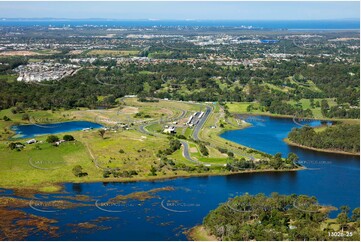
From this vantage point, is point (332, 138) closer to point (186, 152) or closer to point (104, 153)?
point (186, 152)

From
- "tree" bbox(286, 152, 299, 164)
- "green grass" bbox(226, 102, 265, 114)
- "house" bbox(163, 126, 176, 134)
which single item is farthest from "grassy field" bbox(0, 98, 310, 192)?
"green grass" bbox(226, 102, 265, 114)

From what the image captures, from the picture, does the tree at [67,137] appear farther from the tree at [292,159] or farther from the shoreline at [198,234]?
the shoreline at [198,234]

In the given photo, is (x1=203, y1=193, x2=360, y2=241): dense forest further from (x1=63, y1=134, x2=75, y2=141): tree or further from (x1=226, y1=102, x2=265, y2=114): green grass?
(x1=226, y1=102, x2=265, y2=114): green grass

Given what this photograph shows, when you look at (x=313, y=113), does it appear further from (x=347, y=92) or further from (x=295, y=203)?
(x=295, y=203)

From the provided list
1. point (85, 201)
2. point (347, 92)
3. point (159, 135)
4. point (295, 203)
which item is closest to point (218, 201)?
point (295, 203)

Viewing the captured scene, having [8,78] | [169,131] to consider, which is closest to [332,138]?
[169,131]
